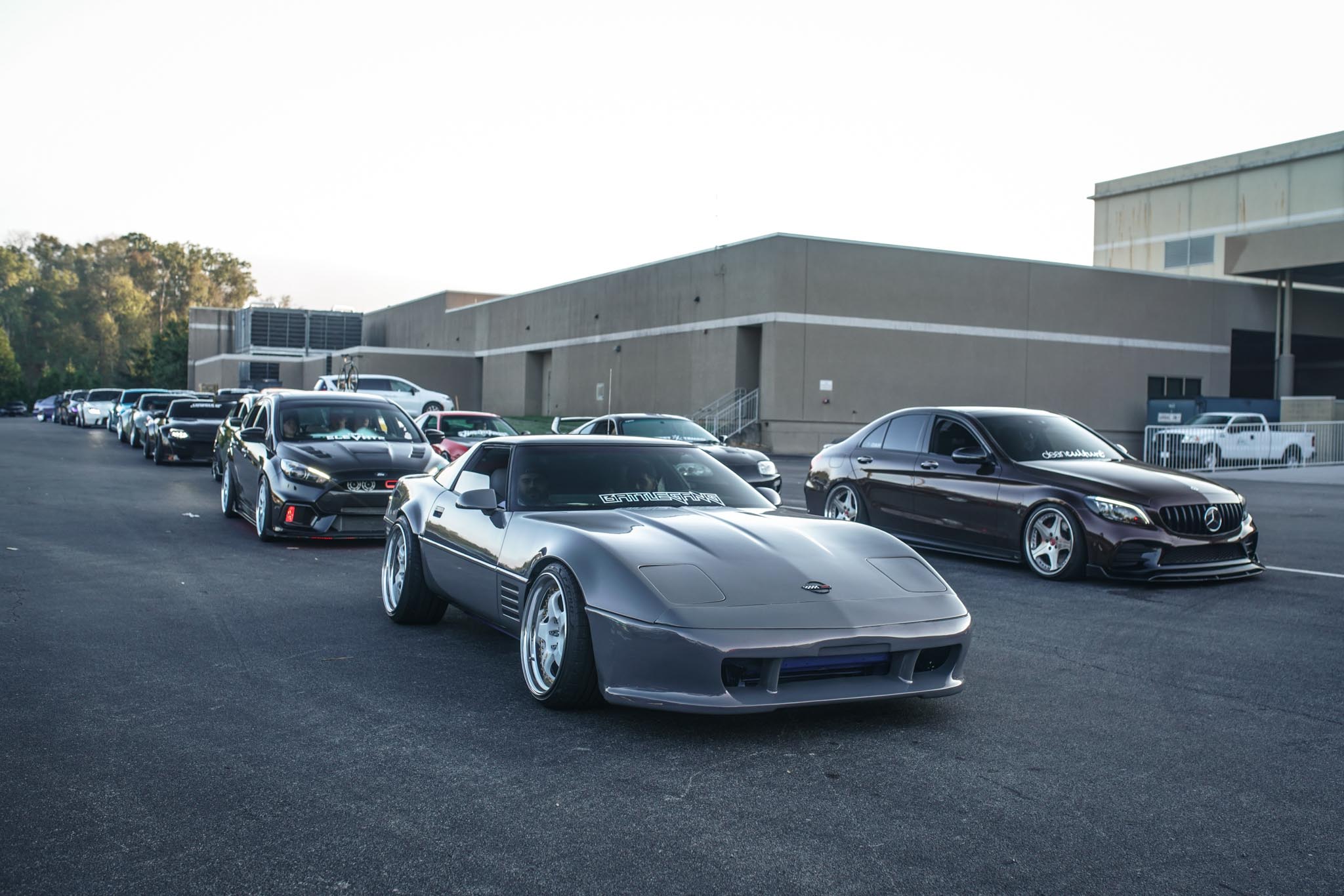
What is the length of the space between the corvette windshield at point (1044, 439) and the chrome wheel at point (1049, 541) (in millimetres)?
704

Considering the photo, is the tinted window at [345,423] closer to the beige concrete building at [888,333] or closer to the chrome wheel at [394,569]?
the chrome wheel at [394,569]

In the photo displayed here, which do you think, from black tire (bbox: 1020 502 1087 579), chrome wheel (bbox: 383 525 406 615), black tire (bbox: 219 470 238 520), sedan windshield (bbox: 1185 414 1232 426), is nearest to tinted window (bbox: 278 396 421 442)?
black tire (bbox: 219 470 238 520)

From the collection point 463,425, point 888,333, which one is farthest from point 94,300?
point 463,425

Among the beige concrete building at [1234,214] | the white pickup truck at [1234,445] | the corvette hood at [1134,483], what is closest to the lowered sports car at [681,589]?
the corvette hood at [1134,483]

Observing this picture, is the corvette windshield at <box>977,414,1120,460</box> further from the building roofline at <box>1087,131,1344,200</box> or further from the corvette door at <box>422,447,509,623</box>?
the building roofline at <box>1087,131,1344,200</box>

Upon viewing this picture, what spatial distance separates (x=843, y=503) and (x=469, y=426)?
12.0 m

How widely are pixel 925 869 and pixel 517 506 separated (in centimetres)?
331

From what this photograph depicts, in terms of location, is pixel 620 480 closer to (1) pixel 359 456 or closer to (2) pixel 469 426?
(1) pixel 359 456

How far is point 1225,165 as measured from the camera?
54031mm

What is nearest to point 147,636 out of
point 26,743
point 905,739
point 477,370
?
point 26,743

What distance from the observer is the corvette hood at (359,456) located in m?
11.4

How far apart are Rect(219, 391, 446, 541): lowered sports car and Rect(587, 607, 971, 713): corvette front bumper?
18.6 ft

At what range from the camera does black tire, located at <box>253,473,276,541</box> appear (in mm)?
11492

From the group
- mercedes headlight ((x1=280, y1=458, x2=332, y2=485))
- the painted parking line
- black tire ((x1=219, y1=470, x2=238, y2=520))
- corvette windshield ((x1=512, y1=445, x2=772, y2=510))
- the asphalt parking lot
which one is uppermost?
corvette windshield ((x1=512, y1=445, x2=772, y2=510))
